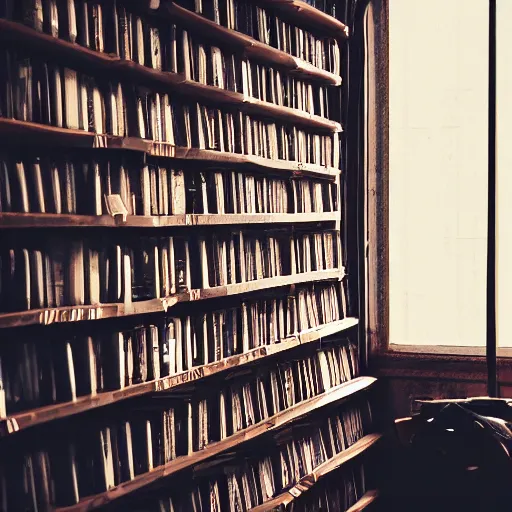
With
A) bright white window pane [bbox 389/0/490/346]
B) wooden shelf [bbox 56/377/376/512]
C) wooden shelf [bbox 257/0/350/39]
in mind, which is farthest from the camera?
bright white window pane [bbox 389/0/490/346]

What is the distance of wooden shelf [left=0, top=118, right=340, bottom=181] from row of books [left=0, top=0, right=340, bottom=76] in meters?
0.24

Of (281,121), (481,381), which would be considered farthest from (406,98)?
(481,381)

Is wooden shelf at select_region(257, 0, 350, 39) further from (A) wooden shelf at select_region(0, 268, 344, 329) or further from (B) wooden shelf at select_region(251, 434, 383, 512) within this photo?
(B) wooden shelf at select_region(251, 434, 383, 512)

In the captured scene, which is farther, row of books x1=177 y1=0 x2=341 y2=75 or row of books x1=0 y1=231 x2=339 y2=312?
row of books x1=177 y1=0 x2=341 y2=75

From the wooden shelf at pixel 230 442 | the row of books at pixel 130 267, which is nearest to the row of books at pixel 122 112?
the row of books at pixel 130 267

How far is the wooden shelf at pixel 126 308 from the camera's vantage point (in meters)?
1.97

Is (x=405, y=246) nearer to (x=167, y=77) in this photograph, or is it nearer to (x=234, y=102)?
(x=234, y=102)

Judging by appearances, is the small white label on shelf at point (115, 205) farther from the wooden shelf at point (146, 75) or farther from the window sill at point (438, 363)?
the window sill at point (438, 363)

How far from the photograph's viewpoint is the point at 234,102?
2.84 meters

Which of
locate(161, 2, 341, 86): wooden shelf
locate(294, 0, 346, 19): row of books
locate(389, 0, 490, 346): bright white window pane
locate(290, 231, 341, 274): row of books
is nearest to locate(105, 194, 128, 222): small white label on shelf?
locate(161, 2, 341, 86): wooden shelf

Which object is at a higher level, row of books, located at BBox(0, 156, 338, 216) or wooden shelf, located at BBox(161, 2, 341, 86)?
wooden shelf, located at BBox(161, 2, 341, 86)

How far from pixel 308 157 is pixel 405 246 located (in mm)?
923

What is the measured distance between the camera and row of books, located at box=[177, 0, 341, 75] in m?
2.81

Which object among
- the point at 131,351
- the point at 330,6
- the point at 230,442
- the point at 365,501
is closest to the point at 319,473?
the point at 365,501
